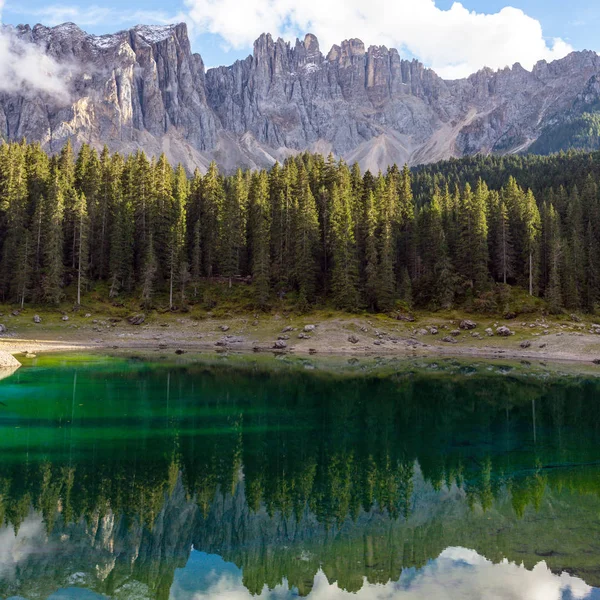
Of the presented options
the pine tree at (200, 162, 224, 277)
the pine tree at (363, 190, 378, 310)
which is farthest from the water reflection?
the pine tree at (200, 162, 224, 277)

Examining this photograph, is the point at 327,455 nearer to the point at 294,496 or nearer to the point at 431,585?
the point at 294,496

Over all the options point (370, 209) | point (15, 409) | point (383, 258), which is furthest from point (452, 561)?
point (370, 209)

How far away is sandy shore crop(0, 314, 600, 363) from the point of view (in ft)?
196

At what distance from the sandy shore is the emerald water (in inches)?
981

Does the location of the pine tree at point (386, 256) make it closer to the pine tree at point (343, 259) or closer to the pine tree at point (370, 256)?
the pine tree at point (370, 256)

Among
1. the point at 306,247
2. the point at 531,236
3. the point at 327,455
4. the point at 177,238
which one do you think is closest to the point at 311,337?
the point at 306,247

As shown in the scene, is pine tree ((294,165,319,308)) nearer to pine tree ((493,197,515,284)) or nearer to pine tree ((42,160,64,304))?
pine tree ((493,197,515,284))

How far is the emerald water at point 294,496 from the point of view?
40.4ft

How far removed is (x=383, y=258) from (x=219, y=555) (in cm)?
6713

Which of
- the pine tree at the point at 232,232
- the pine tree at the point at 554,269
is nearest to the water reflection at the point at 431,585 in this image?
the pine tree at the point at 554,269

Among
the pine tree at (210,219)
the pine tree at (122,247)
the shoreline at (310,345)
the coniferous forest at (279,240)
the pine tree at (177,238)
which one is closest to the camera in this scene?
the shoreline at (310,345)

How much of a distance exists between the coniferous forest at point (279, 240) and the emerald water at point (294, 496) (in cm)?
4319

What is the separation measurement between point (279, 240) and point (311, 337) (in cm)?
2583

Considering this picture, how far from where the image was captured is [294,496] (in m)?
17.6
